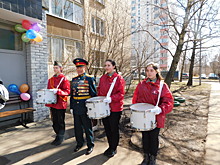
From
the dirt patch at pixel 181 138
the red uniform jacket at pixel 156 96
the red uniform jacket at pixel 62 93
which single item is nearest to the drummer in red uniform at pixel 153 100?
the red uniform jacket at pixel 156 96

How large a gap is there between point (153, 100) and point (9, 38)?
16.3 ft

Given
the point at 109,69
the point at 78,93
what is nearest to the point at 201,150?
the point at 109,69

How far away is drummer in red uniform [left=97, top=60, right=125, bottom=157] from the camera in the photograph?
110 inches

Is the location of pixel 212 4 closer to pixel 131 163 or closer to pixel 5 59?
pixel 131 163

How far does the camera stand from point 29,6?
4359 millimetres

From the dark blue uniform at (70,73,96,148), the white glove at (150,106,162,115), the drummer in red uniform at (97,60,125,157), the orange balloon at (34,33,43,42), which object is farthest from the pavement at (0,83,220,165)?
the orange balloon at (34,33,43,42)

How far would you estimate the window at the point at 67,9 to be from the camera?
9148 mm

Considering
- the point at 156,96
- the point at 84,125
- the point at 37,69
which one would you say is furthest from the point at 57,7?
the point at 156,96

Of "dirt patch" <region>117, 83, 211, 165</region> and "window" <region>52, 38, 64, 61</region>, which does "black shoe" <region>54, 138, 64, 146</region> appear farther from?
"window" <region>52, 38, 64, 61</region>

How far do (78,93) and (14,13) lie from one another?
309 cm

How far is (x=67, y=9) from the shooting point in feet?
33.0

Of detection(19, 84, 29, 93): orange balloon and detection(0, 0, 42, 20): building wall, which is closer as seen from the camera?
detection(0, 0, 42, 20): building wall

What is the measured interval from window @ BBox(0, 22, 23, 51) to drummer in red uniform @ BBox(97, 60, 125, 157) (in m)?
3.76

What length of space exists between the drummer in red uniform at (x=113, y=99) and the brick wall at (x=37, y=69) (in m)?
3.08
